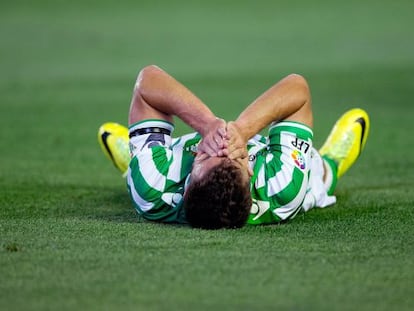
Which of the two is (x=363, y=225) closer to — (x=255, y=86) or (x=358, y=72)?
(x=255, y=86)

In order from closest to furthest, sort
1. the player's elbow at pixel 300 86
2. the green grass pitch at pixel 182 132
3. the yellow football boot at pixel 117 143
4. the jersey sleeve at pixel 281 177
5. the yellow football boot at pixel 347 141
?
the green grass pitch at pixel 182 132 < the jersey sleeve at pixel 281 177 < the player's elbow at pixel 300 86 < the yellow football boot at pixel 347 141 < the yellow football boot at pixel 117 143

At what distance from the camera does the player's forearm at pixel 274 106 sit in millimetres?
3514

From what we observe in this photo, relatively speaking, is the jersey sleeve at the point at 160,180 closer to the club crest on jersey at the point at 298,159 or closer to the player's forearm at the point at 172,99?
the player's forearm at the point at 172,99

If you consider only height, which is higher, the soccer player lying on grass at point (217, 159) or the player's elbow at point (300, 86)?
the player's elbow at point (300, 86)

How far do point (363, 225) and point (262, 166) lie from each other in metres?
0.41

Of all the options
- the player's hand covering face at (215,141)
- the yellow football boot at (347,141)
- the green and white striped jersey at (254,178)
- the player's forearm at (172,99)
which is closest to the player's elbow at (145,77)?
the player's forearm at (172,99)

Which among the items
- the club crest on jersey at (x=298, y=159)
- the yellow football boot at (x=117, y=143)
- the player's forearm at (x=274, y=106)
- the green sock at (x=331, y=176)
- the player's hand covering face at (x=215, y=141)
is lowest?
the green sock at (x=331, y=176)

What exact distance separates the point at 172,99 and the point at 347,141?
117 centimetres

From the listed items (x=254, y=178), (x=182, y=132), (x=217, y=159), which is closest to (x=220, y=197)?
(x=217, y=159)

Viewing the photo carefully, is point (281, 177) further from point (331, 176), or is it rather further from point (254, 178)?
point (331, 176)

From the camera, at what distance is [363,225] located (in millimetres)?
3516

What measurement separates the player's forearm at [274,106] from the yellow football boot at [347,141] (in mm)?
825

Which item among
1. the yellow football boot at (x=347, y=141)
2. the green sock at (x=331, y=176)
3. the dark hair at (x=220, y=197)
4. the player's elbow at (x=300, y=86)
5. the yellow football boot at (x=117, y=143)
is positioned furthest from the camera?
the yellow football boot at (x=117, y=143)

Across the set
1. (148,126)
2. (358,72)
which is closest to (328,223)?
(148,126)
